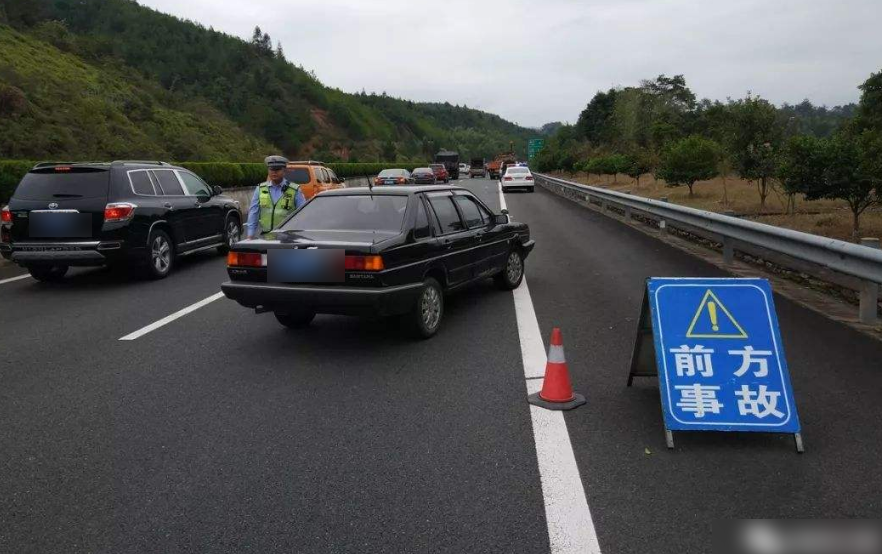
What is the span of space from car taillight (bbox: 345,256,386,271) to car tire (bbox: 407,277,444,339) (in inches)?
21.9

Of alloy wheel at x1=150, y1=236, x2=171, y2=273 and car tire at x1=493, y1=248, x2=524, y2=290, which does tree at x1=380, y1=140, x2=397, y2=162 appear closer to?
alloy wheel at x1=150, y1=236, x2=171, y2=273

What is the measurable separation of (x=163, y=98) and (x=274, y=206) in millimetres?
61626

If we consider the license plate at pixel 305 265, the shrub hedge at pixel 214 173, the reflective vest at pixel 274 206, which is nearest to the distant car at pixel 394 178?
the shrub hedge at pixel 214 173

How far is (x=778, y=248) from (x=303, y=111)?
111 metres

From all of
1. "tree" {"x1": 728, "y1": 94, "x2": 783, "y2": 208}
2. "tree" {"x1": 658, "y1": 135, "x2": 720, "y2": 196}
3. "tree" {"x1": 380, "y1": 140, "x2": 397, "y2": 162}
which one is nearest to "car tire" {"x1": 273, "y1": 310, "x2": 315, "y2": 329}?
"tree" {"x1": 728, "y1": 94, "x2": 783, "y2": 208}

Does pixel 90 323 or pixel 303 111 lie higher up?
pixel 303 111

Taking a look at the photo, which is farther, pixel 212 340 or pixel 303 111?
pixel 303 111

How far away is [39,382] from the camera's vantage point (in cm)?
538

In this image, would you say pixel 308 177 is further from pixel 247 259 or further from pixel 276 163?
pixel 247 259

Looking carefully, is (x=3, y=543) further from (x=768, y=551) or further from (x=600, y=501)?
(x=768, y=551)

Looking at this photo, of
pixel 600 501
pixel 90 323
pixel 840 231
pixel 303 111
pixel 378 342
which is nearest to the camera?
pixel 600 501

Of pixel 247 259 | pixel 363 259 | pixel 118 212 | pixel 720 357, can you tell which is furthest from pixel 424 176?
pixel 720 357

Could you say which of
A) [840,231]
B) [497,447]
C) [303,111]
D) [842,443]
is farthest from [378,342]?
[303,111]

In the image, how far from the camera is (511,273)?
888 cm
